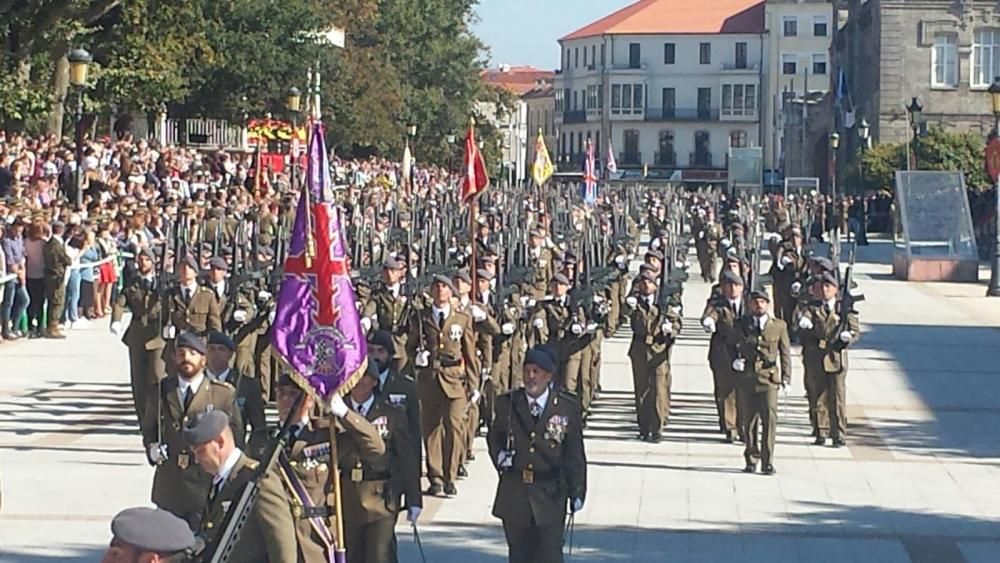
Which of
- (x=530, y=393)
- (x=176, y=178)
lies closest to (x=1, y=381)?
(x=530, y=393)

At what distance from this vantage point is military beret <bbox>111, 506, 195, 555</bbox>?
18.0ft

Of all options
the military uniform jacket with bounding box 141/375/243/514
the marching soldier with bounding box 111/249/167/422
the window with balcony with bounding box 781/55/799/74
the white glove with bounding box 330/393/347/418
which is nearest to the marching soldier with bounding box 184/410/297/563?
the white glove with bounding box 330/393/347/418

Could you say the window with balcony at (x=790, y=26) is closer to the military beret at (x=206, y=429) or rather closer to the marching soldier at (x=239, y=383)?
the marching soldier at (x=239, y=383)

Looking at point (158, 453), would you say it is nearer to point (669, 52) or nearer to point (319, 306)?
point (319, 306)

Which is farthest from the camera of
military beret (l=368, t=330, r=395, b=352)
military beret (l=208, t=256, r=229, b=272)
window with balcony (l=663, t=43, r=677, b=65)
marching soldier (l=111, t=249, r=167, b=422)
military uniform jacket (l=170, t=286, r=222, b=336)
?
window with balcony (l=663, t=43, r=677, b=65)

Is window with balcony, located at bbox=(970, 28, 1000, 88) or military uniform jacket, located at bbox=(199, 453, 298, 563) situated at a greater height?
window with balcony, located at bbox=(970, 28, 1000, 88)

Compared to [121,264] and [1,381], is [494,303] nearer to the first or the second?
[1,381]

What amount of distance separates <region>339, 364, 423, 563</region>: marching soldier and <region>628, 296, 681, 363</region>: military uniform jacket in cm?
876

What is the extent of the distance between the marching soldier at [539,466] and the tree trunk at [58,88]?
3000 centimetres

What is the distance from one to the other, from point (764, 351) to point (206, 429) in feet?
33.4

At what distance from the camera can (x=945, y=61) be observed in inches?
2970

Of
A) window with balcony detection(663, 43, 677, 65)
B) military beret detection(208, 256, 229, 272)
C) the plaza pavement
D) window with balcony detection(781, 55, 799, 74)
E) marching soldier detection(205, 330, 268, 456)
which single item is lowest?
the plaza pavement

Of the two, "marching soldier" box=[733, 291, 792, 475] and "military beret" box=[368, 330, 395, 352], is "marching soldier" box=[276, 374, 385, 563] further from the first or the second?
"marching soldier" box=[733, 291, 792, 475]

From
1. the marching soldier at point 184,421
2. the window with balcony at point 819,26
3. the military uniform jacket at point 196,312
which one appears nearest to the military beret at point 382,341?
the marching soldier at point 184,421
